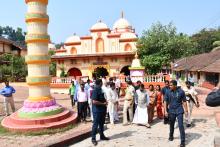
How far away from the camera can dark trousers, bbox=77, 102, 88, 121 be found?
1053 cm

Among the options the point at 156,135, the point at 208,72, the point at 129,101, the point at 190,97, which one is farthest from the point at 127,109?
the point at 208,72

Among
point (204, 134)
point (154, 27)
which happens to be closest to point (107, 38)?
point (154, 27)

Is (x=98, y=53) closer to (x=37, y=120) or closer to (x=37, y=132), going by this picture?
(x=37, y=120)

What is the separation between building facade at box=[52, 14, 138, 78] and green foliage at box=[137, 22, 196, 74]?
187 inches

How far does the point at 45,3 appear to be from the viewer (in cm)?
1059

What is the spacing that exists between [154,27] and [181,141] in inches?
831

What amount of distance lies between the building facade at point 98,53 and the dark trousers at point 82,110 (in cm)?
2176

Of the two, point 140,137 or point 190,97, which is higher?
point 190,97

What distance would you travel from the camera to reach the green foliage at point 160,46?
87.1 ft

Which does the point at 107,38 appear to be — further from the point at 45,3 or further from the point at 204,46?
the point at 204,46

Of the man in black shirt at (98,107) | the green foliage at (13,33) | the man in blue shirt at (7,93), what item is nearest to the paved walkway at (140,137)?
the man in black shirt at (98,107)

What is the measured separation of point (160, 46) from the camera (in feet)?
88.0

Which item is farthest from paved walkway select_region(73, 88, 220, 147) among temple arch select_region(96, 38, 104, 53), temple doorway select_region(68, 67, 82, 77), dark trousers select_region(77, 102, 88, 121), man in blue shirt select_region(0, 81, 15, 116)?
temple doorway select_region(68, 67, 82, 77)

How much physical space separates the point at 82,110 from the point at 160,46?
56.9 ft
